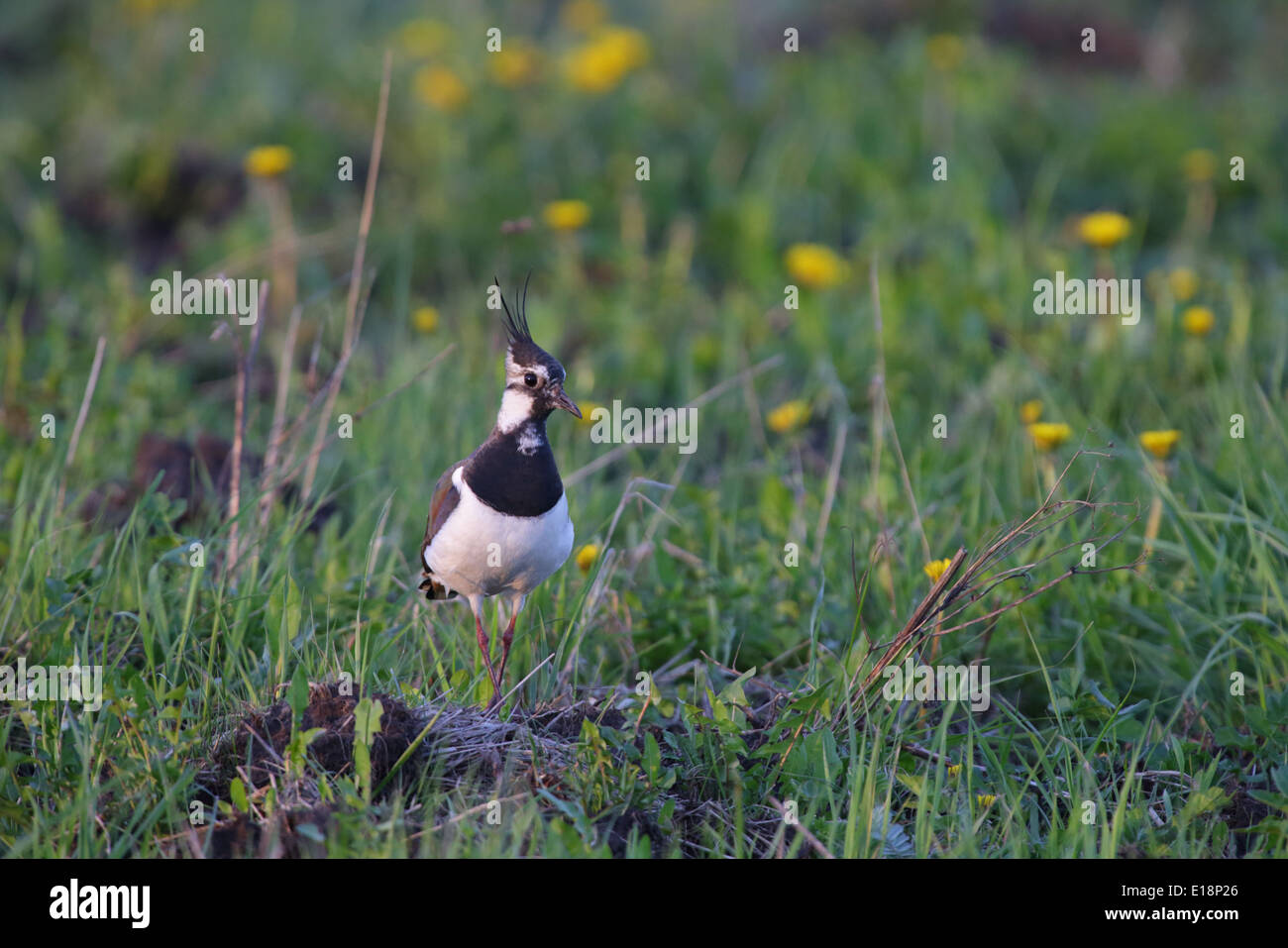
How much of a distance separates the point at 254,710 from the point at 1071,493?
2645mm

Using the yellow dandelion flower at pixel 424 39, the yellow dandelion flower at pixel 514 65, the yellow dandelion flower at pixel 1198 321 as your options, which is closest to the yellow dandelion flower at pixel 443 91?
the yellow dandelion flower at pixel 514 65

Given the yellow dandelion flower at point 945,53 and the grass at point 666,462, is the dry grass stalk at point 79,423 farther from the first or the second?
the yellow dandelion flower at point 945,53

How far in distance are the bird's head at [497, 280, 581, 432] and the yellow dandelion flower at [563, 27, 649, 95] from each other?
15.0 ft

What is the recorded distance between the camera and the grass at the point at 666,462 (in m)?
3.01

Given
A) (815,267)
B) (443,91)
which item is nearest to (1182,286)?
(815,267)

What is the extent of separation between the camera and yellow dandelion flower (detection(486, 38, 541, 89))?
7312 mm

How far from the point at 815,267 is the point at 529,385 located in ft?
9.97

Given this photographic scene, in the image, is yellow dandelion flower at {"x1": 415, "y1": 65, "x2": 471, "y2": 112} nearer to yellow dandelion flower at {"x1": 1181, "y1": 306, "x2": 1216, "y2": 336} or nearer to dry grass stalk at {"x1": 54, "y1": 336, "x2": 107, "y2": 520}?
dry grass stalk at {"x1": 54, "y1": 336, "x2": 107, "y2": 520}

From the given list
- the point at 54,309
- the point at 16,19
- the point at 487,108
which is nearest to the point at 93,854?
the point at 54,309

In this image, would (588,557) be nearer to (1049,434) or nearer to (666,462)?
(666,462)

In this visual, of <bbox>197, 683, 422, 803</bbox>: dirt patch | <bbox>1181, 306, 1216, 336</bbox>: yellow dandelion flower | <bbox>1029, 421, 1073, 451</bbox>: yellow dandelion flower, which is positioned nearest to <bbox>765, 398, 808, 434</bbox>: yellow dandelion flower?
<bbox>1029, 421, 1073, 451</bbox>: yellow dandelion flower

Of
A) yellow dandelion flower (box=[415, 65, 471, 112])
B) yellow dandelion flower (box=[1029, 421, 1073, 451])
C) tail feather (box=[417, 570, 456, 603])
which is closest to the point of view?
tail feather (box=[417, 570, 456, 603])

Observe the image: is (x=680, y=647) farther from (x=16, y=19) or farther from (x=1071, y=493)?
(x=16, y=19)
